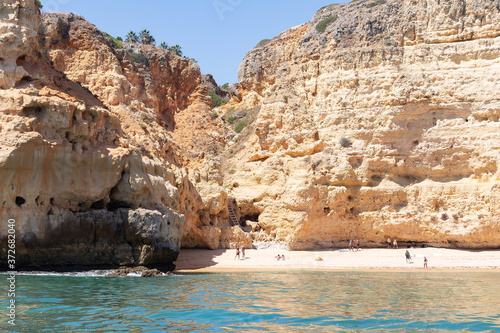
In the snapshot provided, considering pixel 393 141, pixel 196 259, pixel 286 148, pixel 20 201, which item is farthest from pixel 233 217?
pixel 20 201

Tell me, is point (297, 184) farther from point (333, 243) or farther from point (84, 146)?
point (84, 146)

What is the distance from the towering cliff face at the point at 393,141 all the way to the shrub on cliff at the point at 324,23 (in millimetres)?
2595

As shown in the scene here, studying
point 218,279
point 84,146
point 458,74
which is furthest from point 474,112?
point 84,146

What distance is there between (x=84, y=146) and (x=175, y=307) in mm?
10633

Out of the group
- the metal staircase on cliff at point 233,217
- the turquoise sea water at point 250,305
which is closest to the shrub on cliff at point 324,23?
the metal staircase on cliff at point 233,217

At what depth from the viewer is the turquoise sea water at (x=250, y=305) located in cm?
852

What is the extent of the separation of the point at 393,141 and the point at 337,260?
8198 mm

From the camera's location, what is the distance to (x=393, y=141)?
2752 cm

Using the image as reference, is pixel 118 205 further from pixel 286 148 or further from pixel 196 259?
pixel 286 148

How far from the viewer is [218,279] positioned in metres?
17.1

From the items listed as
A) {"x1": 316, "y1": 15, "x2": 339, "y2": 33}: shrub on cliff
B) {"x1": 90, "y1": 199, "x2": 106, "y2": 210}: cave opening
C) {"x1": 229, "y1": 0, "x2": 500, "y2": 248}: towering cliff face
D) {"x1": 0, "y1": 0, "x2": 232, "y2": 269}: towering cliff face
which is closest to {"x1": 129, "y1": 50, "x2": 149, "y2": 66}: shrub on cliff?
{"x1": 229, "y1": 0, "x2": 500, "y2": 248}: towering cliff face

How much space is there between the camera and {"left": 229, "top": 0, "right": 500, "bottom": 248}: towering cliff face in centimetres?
2605

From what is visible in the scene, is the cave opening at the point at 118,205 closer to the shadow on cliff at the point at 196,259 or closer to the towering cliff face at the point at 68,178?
the towering cliff face at the point at 68,178

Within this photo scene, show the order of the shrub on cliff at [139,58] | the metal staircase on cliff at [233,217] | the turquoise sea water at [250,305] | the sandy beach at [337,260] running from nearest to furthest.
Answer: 1. the turquoise sea water at [250,305]
2. the sandy beach at [337,260]
3. the metal staircase on cliff at [233,217]
4. the shrub on cliff at [139,58]
